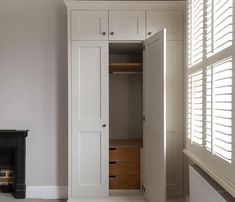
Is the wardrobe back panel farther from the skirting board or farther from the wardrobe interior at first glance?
the skirting board

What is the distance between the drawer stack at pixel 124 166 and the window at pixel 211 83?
3.34 ft

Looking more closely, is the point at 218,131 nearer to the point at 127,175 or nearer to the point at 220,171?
the point at 220,171

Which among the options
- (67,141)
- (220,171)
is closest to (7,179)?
(67,141)

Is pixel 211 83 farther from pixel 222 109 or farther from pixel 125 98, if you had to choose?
pixel 125 98

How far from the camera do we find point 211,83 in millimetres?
2225

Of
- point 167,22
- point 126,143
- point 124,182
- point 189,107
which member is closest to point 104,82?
point 126,143

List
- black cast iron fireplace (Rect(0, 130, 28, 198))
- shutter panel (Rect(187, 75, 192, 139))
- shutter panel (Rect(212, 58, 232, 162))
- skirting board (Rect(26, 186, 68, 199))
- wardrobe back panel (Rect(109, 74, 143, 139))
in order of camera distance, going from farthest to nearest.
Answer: wardrobe back panel (Rect(109, 74, 143, 139)) < skirting board (Rect(26, 186, 68, 199)) < black cast iron fireplace (Rect(0, 130, 28, 198)) < shutter panel (Rect(187, 75, 192, 139)) < shutter panel (Rect(212, 58, 232, 162))

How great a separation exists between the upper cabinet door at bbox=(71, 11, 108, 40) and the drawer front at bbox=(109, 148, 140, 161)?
1.34m

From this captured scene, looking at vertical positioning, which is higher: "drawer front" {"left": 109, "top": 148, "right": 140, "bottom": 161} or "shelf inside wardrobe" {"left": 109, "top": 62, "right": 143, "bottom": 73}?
"shelf inside wardrobe" {"left": 109, "top": 62, "right": 143, "bottom": 73}

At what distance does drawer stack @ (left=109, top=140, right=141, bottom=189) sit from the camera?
3777 millimetres

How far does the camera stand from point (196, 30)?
2695mm

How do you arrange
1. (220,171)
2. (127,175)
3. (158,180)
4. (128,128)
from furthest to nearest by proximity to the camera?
(128,128) < (127,175) < (158,180) < (220,171)

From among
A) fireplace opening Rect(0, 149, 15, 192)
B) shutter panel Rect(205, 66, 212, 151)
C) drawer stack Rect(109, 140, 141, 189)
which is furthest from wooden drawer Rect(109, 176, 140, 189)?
shutter panel Rect(205, 66, 212, 151)

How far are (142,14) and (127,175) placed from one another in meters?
1.92
